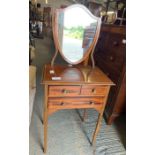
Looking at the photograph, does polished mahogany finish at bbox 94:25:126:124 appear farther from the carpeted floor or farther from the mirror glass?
the mirror glass

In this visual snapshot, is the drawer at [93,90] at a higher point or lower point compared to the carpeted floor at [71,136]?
higher

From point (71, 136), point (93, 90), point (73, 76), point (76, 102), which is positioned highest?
point (73, 76)

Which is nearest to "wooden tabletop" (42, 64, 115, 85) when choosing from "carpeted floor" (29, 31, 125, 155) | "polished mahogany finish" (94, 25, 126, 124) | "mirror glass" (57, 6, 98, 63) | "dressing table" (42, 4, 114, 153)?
"dressing table" (42, 4, 114, 153)

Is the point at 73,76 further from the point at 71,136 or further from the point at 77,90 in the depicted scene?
the point at 71,136

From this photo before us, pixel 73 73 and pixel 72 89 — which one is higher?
pixel 73 73

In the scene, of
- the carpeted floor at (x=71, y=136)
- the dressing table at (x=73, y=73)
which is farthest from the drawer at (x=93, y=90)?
the carpeted floor at (x=71, y=136)

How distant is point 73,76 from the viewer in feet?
3.74

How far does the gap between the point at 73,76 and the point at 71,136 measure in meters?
0.74

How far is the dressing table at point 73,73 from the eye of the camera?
1.07 m

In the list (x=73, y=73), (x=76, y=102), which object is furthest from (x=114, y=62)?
(x=76, y=102)

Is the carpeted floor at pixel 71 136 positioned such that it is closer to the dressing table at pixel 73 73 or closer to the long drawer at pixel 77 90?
the dressing table at pixel 73 73
